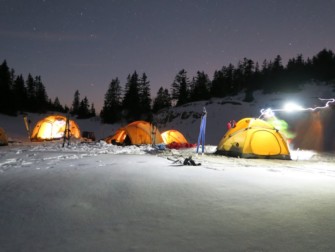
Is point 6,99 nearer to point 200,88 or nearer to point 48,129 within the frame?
point 48,129

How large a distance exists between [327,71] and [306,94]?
1422cm

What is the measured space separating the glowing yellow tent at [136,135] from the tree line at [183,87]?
39919mm

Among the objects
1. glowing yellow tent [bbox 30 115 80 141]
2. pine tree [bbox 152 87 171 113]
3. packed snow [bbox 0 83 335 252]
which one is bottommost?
packed snow [bbox 0 83 335 252]

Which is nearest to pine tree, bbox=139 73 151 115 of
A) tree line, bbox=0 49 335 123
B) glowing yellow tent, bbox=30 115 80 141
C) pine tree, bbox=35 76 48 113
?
tree line, bbox=0 49 335 123

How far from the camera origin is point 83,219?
162 inches

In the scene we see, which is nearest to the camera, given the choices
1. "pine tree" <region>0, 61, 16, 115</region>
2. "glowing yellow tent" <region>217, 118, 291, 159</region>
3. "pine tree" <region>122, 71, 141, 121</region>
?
"glowing yellow tent" <region>217, 118, 291, 159</region>

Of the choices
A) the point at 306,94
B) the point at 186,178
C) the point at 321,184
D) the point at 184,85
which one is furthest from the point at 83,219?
the point at 184,85

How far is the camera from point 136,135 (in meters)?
20.4

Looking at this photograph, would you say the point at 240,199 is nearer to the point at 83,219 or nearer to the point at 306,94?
the point at 83,219

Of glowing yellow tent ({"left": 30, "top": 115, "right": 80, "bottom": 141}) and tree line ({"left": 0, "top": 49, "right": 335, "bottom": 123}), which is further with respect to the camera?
tree line ({"left": 0, "top": 49, "right": 335, "bottom": 123})

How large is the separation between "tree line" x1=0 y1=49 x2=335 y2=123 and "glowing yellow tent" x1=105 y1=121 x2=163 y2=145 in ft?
131

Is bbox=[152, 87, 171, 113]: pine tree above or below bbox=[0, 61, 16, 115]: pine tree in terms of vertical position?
above

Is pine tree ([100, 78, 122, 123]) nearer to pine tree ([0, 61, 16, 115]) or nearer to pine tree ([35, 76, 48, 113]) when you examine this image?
pine tree ([35, 76, 48, 113])

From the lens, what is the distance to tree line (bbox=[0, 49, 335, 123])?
63.5m
